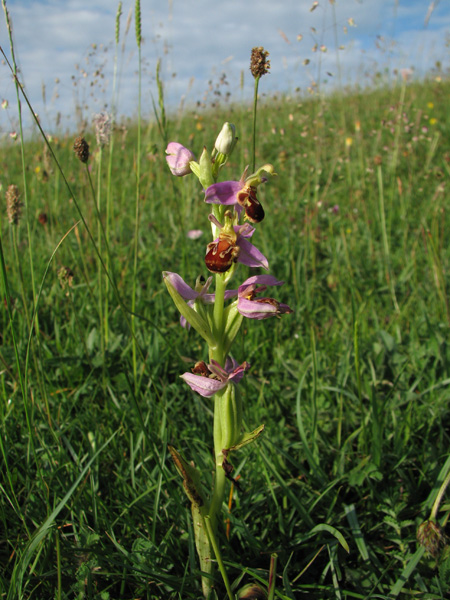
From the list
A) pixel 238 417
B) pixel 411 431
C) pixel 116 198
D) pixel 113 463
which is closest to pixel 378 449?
pixel 411 431

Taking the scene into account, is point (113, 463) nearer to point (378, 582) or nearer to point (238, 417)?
point (238, 417)

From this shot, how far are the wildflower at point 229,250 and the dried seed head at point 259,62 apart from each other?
0.38m

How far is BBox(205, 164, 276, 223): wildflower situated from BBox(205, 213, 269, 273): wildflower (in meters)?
0.03

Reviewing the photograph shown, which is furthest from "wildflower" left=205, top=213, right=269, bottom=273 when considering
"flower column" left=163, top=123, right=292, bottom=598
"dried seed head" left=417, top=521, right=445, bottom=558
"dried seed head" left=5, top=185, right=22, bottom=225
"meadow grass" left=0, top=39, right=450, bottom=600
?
"dried seed head" left=5, top=185, right=22, bottom=225

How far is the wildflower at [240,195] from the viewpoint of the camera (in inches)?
37.8

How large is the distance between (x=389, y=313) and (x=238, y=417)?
140cm

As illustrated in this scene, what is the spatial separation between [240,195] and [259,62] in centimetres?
36

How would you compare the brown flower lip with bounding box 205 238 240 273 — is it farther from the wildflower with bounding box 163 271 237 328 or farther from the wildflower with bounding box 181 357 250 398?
the wildflower with bounding box 181 357 250 398

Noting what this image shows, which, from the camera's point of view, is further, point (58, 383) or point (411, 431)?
point (58, 383)

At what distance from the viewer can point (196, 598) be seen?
1.02 m

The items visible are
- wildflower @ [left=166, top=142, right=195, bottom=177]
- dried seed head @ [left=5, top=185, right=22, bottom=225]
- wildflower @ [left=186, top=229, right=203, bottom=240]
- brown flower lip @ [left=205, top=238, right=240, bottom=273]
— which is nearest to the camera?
brown flower lip @ [left=205, top=238, right=240, bottom=273]

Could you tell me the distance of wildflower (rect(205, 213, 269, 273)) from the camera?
37.5 inches

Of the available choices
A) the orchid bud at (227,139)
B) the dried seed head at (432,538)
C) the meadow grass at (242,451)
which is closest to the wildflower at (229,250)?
the orchid bud at (227,139)

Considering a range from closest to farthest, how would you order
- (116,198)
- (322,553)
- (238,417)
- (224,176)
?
1. (238,417)
2. (322,553)
3. (116,198)
4. (224,176)
